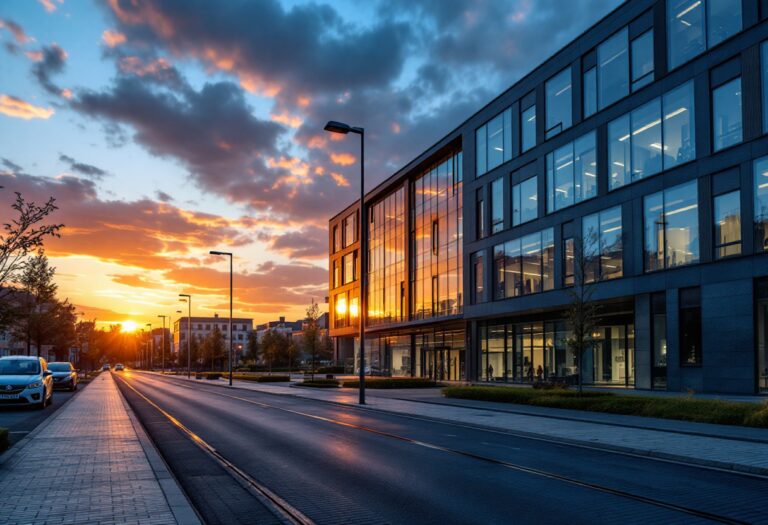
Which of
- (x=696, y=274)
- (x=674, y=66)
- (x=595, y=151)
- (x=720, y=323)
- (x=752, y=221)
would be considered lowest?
(x=720, y=323)

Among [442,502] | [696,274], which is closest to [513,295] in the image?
[696,274]

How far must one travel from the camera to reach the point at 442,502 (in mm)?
8141

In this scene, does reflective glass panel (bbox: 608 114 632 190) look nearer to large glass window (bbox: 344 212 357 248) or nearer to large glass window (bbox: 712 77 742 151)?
large glass window (bbox: 712 77 742 151)

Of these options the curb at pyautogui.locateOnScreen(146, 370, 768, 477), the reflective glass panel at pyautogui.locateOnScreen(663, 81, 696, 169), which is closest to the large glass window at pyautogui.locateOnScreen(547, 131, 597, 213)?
the reflective glass panel at pyautogui.locateOnScreen(663, 81, 696, 169)

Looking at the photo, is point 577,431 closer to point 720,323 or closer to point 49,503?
point 49,503

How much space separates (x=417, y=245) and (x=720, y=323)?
32.0 meters

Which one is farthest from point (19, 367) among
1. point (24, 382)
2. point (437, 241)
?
point (437, 241)

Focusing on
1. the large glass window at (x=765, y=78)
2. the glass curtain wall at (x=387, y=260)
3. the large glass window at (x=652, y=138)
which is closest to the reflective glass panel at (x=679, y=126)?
the large glass window at (x=652, y=138)

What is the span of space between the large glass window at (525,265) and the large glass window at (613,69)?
819cm

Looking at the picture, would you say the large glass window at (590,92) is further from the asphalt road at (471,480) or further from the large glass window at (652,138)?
the asphalt road at (471,480)

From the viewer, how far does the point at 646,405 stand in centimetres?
1980

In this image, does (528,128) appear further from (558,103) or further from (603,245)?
(603,245)

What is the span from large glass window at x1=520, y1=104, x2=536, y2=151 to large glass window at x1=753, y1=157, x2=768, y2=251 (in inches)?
622

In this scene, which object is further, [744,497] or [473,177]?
[473,177]
